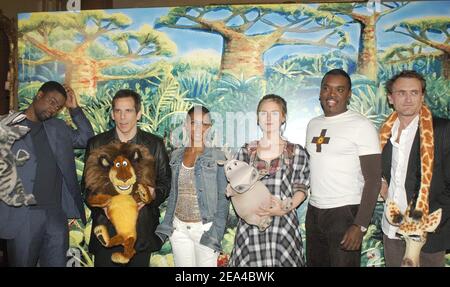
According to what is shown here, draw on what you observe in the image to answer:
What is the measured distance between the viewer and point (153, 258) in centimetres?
369

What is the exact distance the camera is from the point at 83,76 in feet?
12.4

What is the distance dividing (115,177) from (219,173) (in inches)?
30.2

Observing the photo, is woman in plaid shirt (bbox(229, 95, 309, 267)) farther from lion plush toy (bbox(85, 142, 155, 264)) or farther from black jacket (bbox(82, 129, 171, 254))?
lion plush toy (bbox(85, 142, 155, 264))

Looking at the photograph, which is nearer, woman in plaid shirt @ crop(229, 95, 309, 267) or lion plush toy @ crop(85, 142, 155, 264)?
woman in plaid shirt @ crop(229, 95, 309, 267)

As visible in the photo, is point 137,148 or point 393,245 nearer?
point 393,245

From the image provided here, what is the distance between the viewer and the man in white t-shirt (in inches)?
132

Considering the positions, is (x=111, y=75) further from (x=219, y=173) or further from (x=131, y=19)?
(x=219, y=173)

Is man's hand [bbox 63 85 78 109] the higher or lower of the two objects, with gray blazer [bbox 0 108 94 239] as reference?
higher

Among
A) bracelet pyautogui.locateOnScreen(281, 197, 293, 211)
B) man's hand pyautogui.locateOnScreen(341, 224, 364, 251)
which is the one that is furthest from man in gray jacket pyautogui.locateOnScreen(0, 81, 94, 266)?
man's hand pyautogui.locateOnScreen(341, 224, 364, 251)

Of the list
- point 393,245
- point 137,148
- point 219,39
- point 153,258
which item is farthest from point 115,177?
point 393,245

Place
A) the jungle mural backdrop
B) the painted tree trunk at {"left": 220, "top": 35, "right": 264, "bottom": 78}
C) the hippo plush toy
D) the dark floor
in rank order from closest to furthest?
the hippo plush toy
the jungle mural backdrop
the painted tree trunk at {"left": 220, "top": 35, "right": 264, "bottom": 78}
the dark floor

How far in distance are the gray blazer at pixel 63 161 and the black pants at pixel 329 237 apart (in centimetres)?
174

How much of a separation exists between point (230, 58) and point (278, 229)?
1.32 metres
